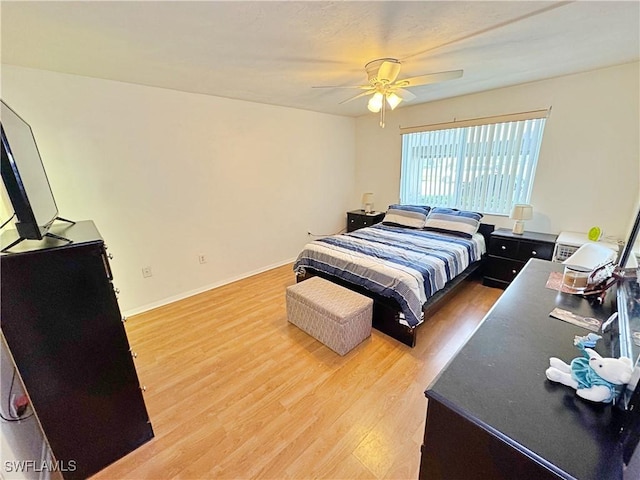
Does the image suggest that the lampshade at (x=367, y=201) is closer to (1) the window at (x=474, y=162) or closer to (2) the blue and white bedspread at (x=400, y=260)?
(1) the window at (x=474, y=162)

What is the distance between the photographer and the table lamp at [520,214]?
3.05 m

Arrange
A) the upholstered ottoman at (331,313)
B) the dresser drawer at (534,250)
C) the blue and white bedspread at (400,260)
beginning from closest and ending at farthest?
the upholstered ottoman at (331,313), the blue and white bedspread at (400,260), the dresser drawer at (534,250)

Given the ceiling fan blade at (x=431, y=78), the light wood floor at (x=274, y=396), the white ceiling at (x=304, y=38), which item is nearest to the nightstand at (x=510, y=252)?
the light wood floor at (x=274, y=396)

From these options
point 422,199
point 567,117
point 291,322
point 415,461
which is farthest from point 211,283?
point 567,117

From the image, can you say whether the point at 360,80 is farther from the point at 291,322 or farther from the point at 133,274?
the point at 133,274

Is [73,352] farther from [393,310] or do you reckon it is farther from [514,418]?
[393,310]

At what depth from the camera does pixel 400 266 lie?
243cm

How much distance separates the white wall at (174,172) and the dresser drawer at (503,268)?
2.70 meters

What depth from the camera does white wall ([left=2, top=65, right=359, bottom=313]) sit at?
2.31 metres

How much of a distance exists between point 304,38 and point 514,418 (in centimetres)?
216

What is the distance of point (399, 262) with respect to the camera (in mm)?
2527

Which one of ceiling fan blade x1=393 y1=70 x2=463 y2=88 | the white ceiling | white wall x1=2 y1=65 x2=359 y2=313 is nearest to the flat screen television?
the white ceiling

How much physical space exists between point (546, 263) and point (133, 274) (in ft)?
12.1

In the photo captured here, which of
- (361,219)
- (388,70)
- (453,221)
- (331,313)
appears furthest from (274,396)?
(361,219)
